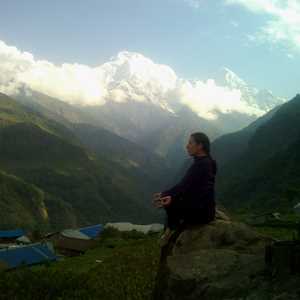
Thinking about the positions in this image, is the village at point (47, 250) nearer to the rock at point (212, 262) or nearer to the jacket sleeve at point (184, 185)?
the rock at point (212, 262)

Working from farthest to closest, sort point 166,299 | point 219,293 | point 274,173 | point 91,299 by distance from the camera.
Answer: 1. point 274,173
2. point 91,299
3. point 166,299
4. point 219,293

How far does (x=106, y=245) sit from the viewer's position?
49.2m

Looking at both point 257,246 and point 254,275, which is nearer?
point 254,275

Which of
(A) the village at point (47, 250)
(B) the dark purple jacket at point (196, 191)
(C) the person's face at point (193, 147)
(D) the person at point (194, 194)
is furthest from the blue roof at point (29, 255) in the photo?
(C) the person's face at point (193, 147)

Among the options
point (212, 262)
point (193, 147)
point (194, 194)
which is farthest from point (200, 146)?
point (212, 262)

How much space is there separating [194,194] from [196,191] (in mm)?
75

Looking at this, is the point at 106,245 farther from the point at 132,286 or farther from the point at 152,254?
the point at 132,286

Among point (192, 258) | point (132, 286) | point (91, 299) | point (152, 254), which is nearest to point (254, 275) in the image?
point (192, 258)

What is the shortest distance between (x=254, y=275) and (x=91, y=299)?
7578 mm

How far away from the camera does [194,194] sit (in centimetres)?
1002

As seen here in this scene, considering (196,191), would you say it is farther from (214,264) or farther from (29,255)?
(29,255)

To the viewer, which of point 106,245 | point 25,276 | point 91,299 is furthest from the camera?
point 106,245

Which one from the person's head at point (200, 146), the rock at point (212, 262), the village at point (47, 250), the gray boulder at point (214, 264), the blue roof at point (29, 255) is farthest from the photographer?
the blue roof at point (29, 255)

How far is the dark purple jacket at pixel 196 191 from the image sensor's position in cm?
996
